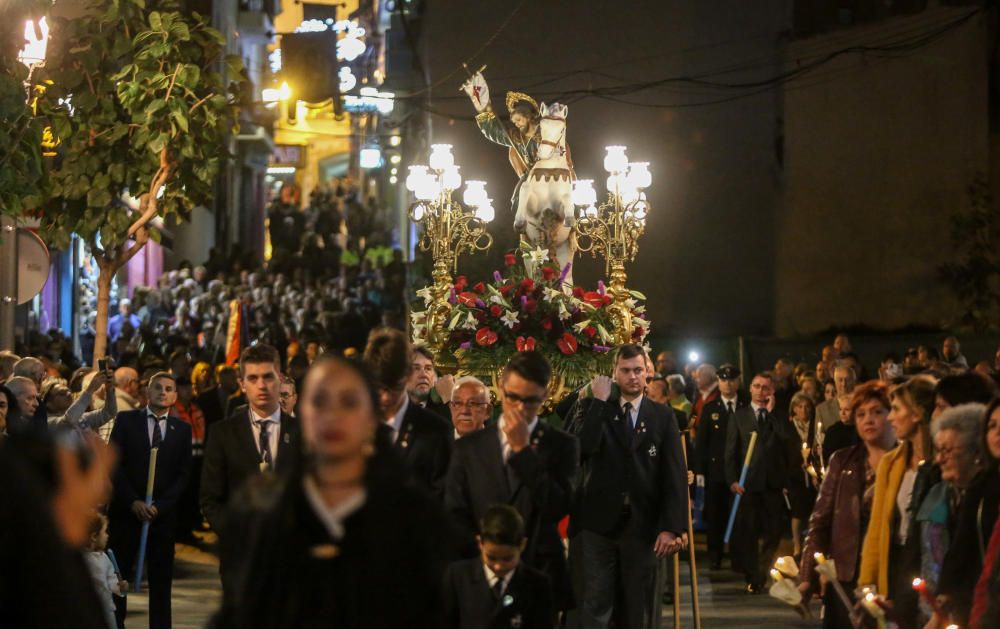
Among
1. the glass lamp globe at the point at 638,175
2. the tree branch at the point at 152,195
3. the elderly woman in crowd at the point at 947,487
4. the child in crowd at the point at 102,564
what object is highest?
the glass lamp globe at the point at 638,175

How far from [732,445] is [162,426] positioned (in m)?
6.42

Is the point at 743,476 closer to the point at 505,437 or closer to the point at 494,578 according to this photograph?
the point at 505,437

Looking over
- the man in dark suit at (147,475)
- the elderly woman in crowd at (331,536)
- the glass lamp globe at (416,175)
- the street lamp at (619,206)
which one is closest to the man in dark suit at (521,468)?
the elderly woman in crowd at (331,536)

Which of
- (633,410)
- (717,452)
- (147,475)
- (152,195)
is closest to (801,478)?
(717,452)

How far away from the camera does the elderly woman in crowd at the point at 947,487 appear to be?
7.48 meters

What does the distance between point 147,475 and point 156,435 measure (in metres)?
0.33

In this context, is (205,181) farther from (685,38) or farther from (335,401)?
(685,38)

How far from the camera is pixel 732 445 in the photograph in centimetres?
1667

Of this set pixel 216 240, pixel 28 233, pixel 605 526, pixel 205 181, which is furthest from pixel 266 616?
pixel 216 240

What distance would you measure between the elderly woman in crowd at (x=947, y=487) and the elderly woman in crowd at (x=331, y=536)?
3.48 m

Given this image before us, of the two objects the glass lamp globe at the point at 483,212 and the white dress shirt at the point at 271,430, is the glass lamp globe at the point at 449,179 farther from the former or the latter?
the white dress shirt at the point at 271,430

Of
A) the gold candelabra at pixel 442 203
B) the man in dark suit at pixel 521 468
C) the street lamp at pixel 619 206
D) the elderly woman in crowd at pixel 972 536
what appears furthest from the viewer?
the gold candelabra at pixel 442 203

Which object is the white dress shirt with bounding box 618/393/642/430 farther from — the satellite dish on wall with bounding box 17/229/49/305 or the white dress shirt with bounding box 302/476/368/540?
the satellite dish on wall with bounding box 17/229/49/305

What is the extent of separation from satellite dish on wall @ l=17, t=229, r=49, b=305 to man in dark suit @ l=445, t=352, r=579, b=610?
8.40m
